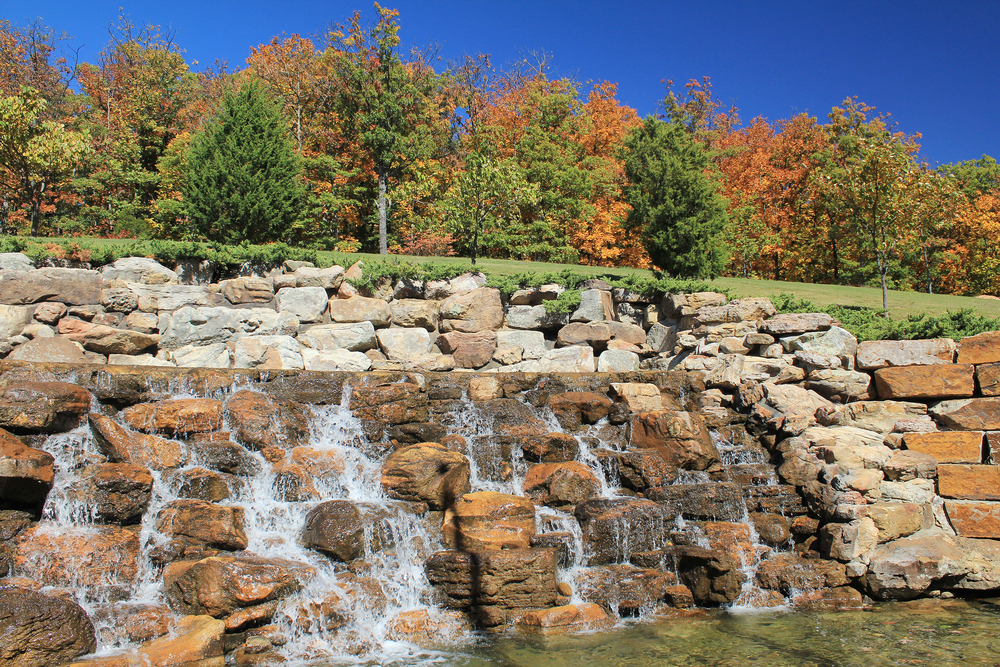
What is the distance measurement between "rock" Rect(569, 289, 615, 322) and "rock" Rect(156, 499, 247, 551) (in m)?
9.34

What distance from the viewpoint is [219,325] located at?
12.6 meters

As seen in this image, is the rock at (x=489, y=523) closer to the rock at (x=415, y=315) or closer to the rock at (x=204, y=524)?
the rock at (x=204, y=524)

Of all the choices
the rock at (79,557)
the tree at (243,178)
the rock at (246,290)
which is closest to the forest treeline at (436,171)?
the tree at (243,178)

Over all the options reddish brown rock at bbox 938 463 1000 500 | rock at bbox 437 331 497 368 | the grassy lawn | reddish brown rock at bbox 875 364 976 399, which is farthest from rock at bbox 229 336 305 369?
reddish brown rock at bbox 938 463 1000 500

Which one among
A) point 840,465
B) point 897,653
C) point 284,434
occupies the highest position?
point 284,434

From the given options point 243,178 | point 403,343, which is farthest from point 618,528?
point 243,178

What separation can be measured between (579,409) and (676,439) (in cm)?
169

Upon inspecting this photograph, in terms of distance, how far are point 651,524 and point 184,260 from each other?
11.7 m

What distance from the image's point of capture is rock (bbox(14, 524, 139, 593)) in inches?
229

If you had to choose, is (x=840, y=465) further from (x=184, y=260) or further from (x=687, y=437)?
(x=184, y=260)

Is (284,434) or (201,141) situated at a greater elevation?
(201,141)

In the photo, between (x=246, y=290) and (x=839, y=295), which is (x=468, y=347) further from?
(x=839, y=295)

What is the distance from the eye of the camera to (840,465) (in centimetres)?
839

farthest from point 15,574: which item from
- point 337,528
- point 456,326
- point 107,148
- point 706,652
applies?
point 107,148
